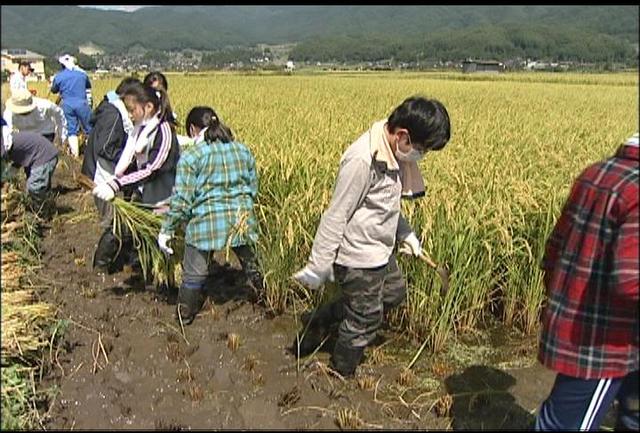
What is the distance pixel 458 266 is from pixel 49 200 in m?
4.63

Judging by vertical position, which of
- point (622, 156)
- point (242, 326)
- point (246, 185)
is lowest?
point (242, 326)

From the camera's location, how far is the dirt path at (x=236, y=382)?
281 cm

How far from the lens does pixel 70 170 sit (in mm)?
8398

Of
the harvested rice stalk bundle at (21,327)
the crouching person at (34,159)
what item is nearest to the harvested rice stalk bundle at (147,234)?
the harvested rice stalk bundle at (21,327)

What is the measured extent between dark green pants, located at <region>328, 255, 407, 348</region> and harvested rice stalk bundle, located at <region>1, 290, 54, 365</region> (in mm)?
1529

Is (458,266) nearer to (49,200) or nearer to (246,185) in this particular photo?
(246,185)

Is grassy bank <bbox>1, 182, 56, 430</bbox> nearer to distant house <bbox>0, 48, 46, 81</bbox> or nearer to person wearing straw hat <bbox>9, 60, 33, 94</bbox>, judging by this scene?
distant house <bbox>0, 48, 46, 81</bbox>

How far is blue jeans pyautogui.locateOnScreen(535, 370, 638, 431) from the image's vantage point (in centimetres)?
201

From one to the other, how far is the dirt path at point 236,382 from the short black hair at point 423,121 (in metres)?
1.26

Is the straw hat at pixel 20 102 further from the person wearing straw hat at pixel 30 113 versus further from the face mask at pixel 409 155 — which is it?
the face mask at pixel 409 155

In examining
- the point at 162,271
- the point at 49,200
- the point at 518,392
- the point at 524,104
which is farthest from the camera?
the point at 524,104

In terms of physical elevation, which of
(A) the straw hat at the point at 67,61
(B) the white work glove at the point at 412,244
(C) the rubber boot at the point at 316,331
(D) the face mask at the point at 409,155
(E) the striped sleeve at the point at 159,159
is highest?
(A) the straw hat at the point at 67,61

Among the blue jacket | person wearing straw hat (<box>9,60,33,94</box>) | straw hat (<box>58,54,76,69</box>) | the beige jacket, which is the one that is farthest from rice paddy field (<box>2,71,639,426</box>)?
straw hat (<box>58,54,76,69</box>)

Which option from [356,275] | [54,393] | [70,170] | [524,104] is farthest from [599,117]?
[54,393]
